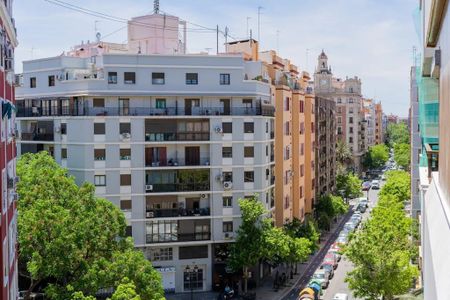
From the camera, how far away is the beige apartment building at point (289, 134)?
52594 mm

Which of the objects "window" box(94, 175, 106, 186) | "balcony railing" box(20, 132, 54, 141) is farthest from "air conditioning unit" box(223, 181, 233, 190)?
"balcony railing" box(20, 132, 54, 141)

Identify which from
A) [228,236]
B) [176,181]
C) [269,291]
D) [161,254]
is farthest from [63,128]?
[269,291]

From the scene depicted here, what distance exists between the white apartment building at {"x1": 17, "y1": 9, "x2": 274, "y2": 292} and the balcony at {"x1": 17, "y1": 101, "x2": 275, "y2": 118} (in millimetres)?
80

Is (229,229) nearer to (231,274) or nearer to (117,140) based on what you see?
(231,274)

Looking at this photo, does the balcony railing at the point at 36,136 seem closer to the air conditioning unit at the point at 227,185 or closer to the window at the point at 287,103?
the air conditioning unit at the point at 227,185

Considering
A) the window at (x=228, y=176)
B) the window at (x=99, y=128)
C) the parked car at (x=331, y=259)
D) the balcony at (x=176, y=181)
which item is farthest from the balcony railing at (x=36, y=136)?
the parked car at (x=331, y=259)

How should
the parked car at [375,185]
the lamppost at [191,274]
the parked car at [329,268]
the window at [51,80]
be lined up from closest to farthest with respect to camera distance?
the lamppost at [191,274] < the window at [51,80] < the parked car at [329,268] < the parked car at [375,185]

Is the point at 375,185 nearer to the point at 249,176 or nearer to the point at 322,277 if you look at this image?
the point at 322,277

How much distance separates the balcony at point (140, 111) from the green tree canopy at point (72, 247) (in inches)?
482

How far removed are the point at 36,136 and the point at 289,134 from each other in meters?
22.1

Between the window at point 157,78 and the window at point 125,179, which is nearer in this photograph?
the window at point 125,179

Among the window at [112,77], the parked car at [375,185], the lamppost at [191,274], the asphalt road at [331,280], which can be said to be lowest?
the asphalt road at [331,280]

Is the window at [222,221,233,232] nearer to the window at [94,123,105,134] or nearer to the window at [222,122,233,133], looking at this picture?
the window at [222,122,233,133]

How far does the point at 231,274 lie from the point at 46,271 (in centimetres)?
2088
